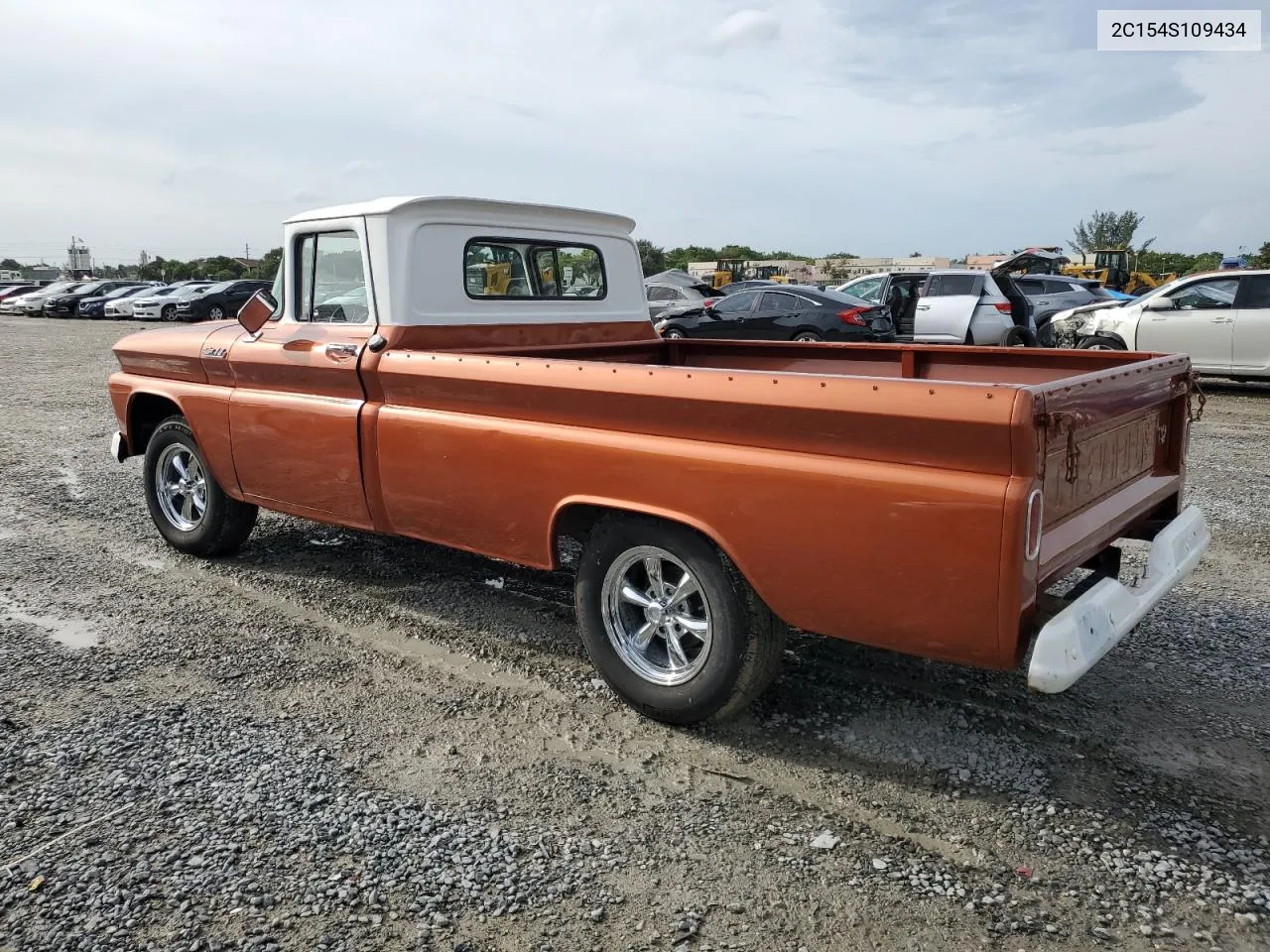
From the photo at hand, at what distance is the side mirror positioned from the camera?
470 centimetres

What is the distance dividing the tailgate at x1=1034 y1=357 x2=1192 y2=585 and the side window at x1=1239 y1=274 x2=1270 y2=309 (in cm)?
883

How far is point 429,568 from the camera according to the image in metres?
5.21

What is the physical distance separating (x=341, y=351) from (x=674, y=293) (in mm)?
14859

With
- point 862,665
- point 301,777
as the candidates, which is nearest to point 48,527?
point 301,777

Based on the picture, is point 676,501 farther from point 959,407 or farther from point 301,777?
point 301,777

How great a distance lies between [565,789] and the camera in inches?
120

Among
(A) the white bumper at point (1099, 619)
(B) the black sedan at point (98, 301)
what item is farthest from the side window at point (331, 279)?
(B) the black sedan at point (98, 301)

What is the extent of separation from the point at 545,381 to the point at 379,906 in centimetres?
178

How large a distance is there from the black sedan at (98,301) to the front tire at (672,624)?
33964 mm

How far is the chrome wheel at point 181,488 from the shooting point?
5.34m

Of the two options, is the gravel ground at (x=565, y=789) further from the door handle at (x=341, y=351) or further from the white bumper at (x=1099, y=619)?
the door handle at (x=341, y=351)

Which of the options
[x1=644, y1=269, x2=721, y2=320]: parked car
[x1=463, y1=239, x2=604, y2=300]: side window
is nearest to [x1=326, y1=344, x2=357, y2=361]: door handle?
[x1=463, y1=239, x2=604, y2=300]: side window

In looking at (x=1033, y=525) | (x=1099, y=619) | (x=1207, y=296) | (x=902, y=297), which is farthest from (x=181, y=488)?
(x=902, y=297)

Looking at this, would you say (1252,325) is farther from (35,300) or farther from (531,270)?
(35,300)
